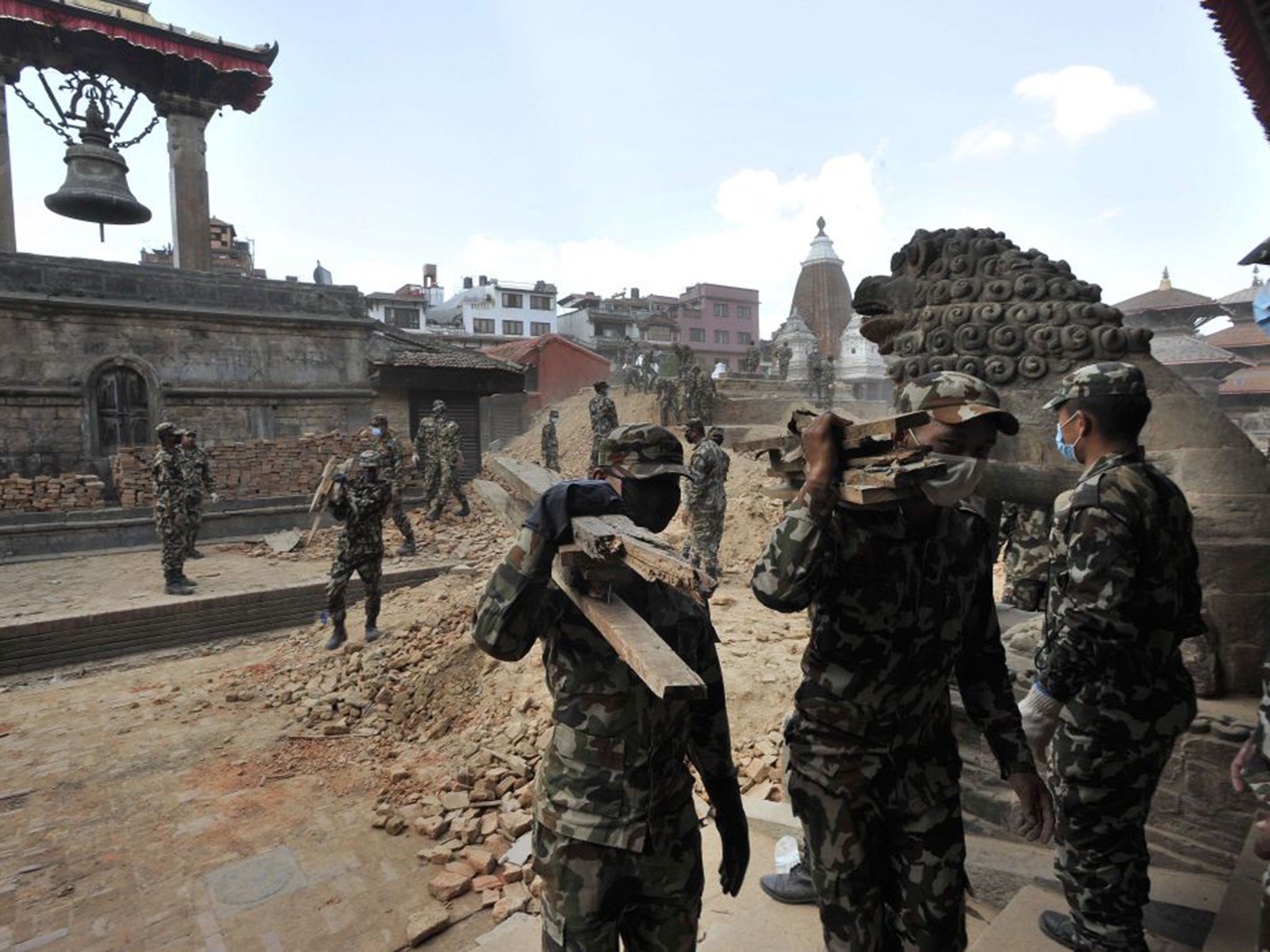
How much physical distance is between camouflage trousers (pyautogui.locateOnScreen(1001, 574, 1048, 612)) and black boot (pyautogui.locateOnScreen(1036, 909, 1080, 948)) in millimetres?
2388

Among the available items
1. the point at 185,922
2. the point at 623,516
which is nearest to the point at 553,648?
the point at 623,516

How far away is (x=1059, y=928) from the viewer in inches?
96.9

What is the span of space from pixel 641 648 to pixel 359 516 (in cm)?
722

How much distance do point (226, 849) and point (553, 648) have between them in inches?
153

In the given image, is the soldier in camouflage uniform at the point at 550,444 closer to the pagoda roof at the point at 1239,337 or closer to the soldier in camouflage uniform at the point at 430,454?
the soldier in camouflage uniform at the point at 430,454

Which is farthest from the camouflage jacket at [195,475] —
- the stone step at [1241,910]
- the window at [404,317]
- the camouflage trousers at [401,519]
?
the window at [404,317]

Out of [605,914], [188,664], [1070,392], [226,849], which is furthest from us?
[188,664]

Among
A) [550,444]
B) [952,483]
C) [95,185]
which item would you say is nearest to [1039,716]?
[952,483]

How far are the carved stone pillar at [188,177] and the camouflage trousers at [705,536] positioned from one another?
1410cm

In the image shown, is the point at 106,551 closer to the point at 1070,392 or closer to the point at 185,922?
the point at 185,922

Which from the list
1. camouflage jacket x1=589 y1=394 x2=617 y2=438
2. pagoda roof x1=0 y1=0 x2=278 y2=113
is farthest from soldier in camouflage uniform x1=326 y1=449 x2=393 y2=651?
pagoda roof x1=0 y1=0 x2=278 y2=113

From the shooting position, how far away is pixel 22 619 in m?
8.11

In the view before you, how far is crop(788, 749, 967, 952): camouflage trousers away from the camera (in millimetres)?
1968

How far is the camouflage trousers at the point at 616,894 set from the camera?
6.29 feet
